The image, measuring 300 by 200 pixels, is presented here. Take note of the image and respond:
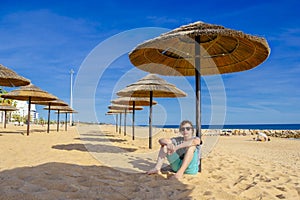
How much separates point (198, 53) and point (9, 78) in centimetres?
612

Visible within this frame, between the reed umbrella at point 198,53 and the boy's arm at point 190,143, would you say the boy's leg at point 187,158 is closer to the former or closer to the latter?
the boy's arm at point 190,143

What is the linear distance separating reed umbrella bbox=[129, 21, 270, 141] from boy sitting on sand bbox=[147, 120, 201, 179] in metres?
0.41

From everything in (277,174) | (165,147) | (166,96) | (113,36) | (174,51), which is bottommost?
(277,174)

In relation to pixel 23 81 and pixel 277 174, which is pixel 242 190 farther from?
pixel 23 81

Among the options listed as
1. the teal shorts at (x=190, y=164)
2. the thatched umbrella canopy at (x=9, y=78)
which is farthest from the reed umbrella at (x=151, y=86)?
the thatched umbrella canopy at (x=9, y=78)

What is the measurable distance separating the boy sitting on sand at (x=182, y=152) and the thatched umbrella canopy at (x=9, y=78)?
6.01 metres

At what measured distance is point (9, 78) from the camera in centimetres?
754

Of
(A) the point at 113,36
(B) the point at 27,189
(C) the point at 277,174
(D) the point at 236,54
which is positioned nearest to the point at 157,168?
(B) the point at 27,189

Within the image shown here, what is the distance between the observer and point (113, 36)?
4996 millimetres

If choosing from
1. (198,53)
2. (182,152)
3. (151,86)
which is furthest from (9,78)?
(182,152)

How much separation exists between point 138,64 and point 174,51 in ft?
2.32

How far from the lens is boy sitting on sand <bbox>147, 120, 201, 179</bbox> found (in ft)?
10.7

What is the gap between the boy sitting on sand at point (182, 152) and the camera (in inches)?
129

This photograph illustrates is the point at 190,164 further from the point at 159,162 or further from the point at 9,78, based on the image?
the point at 9,78
